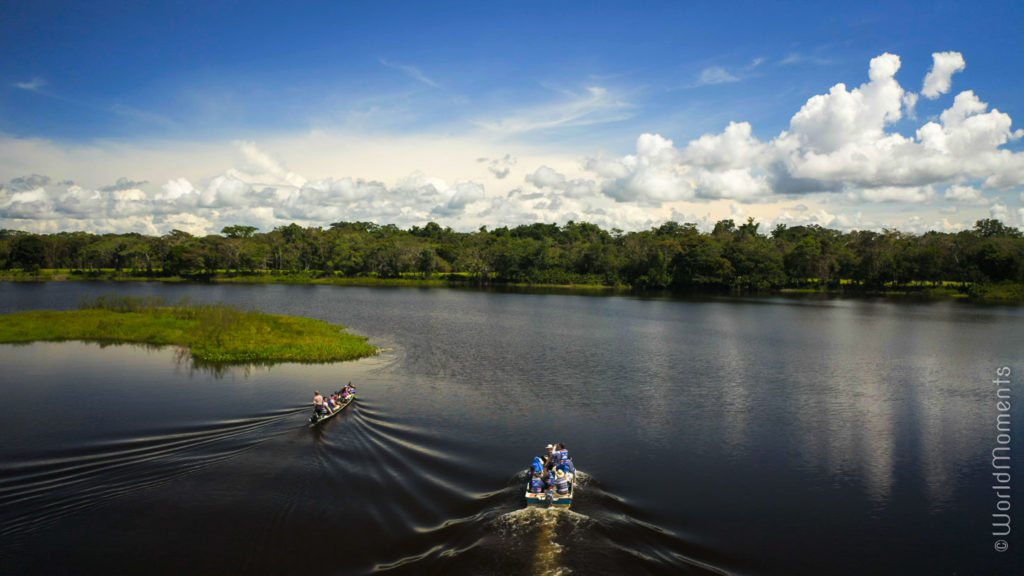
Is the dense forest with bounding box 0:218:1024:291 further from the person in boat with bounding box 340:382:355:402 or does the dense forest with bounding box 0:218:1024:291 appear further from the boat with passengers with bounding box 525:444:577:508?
the boat with passengers with bounding box 525:444:577:508

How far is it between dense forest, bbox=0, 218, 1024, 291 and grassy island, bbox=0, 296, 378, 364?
9213 cm

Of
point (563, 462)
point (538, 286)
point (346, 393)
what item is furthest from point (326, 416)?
point (538, 286)

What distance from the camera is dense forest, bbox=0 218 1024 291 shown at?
114 m

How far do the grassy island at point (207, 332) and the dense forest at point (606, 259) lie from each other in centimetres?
9213

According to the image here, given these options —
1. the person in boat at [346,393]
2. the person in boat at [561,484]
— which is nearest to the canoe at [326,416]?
the person in boat at [346,393]

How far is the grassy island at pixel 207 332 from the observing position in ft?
127

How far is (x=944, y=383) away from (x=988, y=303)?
75.7 meters

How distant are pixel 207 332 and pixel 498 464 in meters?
33.3

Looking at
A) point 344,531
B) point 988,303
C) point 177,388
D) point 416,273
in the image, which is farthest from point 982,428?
point 416,273

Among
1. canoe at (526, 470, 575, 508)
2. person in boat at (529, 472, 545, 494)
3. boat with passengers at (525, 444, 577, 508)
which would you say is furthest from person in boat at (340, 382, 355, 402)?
canoe at (526, 470, 575, 508)

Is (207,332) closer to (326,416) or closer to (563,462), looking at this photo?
(326,416)

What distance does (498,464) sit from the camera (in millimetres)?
20719

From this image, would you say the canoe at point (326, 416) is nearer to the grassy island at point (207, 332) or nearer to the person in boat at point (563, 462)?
the person in boat at point (563, 462)

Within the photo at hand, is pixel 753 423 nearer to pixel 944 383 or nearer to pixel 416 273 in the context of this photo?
pixel 944 383
